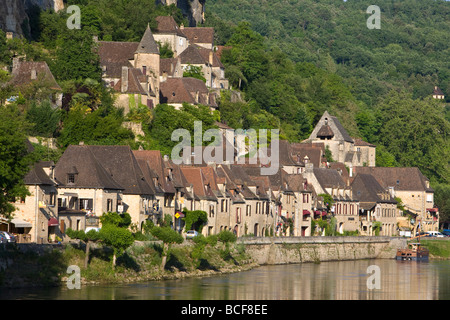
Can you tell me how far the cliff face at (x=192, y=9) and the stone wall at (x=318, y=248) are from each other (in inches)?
2371

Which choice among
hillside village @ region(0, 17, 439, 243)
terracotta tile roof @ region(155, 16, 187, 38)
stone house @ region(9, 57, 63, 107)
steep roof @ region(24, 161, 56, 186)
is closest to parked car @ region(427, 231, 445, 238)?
hillside village @ region(0, 17, 439, 243)

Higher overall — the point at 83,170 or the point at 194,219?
the point at 83,170

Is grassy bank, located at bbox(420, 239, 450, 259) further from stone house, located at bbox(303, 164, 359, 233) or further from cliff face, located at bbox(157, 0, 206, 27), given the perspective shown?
cliff face, located at bbox(157, 0, 206, 27)

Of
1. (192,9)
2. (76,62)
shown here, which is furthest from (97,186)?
(192,9)

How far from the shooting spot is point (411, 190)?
132m

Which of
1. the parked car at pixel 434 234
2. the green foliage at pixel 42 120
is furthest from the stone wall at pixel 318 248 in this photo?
the green foliage at pixel 42 120

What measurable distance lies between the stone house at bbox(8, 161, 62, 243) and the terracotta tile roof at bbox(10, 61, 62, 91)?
2892 centimetres

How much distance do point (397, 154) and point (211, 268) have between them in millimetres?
92575

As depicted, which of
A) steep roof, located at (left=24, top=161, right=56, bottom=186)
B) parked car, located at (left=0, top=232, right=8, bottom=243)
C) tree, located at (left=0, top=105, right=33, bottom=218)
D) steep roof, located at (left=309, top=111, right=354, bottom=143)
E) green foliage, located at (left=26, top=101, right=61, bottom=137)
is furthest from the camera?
steep roof, located at (left=309, top=111, right=354, bottom=143)

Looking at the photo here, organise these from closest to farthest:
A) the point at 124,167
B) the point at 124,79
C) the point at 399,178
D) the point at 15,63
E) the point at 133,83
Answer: the point at 124,167
the point at 15,63
the point at 133,83
the point at 124,79
the point at 399,178

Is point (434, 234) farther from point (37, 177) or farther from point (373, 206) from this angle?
point (37, 177)

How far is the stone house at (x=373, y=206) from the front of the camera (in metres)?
117

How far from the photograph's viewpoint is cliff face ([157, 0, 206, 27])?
155275 millimetres

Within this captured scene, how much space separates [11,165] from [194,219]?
24207mm
